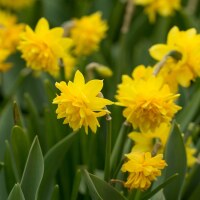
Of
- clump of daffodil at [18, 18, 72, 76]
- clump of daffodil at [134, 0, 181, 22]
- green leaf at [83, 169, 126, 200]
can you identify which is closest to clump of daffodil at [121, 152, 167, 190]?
green leaf at [83, 169, 126, 200]

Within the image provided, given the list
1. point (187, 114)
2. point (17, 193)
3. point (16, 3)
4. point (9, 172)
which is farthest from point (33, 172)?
point (16, 3)

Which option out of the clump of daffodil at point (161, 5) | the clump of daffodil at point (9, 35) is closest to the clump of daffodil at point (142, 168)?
the clump of daffodil at point (9, 35)

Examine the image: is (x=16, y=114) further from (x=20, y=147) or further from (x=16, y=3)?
(x=16, y=3)

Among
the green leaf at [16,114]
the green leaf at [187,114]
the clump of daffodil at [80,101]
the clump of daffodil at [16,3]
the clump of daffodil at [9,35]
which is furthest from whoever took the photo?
the clump of daffodil at [16,3]

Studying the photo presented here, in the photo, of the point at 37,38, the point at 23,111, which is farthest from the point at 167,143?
the point at 23,111

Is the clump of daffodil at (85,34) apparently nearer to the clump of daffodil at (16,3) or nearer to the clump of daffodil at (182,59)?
the clump of daffodil at (182,59)

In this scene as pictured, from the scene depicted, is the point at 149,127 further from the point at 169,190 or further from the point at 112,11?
the point at 112,11
